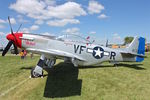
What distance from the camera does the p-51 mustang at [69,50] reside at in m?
9.12

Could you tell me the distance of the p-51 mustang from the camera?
9125 millimetres

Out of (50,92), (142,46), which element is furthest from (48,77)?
(142,46)

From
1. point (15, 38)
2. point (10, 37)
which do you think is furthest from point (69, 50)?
point (10, 37)

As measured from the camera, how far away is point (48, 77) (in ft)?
30.4

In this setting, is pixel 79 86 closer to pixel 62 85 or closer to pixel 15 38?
pixel 62 85

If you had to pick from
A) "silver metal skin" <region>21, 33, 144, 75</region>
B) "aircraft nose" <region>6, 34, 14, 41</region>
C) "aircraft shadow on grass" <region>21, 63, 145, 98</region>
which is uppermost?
"aircraft nose" <region>6, 34, 14, 41</region>

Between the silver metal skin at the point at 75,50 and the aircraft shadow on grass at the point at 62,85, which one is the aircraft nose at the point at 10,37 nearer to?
the silver metal skin at the point at 75,50

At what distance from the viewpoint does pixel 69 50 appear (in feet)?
33.8

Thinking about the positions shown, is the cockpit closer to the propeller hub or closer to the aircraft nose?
the propeller hub

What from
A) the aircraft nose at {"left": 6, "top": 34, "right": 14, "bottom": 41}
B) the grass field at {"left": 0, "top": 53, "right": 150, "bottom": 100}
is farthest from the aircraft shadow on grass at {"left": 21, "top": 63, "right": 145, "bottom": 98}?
the aircraft nose at {"left": 6, "top": 34, "right": 14, "bottom": 41}

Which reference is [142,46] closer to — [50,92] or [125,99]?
[125,99]

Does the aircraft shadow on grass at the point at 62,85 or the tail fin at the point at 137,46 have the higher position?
the tail fin at the point at 137,46

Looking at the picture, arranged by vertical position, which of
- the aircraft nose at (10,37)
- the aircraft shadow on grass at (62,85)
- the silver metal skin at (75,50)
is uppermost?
the aircraft nose at (10,37)

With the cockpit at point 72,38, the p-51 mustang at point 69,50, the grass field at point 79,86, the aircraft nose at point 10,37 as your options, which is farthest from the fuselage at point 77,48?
the grass field at point 79,86
